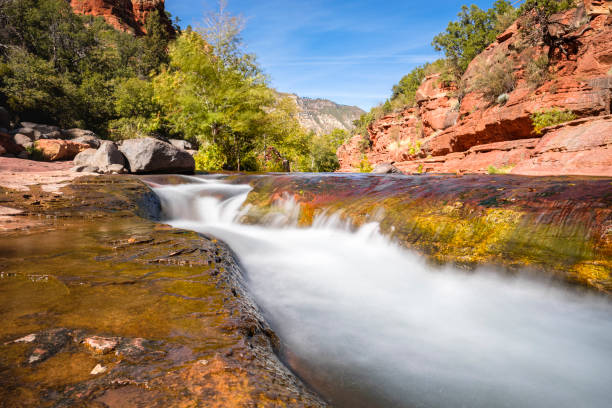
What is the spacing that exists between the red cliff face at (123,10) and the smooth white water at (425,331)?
229 ft

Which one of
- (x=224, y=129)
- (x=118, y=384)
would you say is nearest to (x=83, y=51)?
(x=224, y=129)

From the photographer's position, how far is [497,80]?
1531 centimetres

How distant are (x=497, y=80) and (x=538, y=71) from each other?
2.08 m

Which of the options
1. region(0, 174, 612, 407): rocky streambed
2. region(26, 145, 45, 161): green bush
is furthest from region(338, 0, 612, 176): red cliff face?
region(26, 145, 45, 161): green bush

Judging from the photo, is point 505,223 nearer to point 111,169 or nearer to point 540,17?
point 111,169

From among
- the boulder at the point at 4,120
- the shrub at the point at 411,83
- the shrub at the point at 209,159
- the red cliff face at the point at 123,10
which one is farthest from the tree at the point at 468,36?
the red cliff face at the point at 123,10

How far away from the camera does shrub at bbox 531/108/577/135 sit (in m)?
10.6

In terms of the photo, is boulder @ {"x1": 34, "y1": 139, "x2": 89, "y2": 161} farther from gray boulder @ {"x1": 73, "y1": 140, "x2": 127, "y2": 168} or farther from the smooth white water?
the smooth white water

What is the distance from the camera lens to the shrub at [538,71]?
43.4ft

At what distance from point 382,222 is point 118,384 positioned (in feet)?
12.7

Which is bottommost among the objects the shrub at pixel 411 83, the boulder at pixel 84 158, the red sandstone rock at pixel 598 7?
the boulder at pixel 84 158

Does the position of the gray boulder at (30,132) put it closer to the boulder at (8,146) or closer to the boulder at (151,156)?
the boulder at (8,146)

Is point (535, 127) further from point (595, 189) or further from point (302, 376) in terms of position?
point (302, 376)

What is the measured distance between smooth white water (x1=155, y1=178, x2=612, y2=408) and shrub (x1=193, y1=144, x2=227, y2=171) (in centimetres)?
1110
